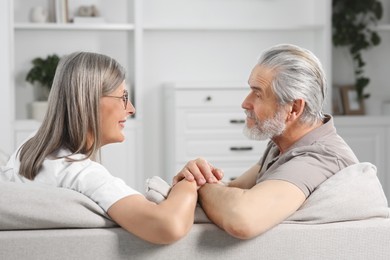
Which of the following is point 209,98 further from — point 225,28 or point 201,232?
point 201,232

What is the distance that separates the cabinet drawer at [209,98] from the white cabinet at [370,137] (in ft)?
2.49

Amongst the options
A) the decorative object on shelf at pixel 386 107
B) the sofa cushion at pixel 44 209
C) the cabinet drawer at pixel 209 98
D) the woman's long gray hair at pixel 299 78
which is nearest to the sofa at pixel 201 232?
the sofa cushion at pixel 44 209

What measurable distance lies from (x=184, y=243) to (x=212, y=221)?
4.0 inches

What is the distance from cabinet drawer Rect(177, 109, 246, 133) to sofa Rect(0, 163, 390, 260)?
318 centimetres

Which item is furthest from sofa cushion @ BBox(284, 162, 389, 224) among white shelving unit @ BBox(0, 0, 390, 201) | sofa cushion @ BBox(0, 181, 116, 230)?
white shelving unit @ BBox(0, 0, 390, 201)

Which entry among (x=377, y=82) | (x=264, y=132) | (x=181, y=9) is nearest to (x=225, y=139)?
(x=181, y=9)

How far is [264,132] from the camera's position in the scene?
2.41 m

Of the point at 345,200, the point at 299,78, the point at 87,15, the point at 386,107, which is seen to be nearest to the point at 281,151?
the point at 299,78

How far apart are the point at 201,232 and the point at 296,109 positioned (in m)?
0.62

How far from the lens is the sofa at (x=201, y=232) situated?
1825 mm

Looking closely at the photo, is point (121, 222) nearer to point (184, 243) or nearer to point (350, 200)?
point (184, 243)

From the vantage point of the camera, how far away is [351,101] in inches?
228

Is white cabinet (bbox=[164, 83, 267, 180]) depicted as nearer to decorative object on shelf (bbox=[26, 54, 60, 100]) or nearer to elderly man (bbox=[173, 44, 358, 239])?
decorative object on shelf (bbox=[26, 54, 60, 100])

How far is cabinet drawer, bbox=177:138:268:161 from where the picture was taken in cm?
520
